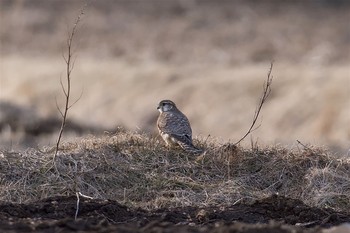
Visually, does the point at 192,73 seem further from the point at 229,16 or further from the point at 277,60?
the point at 229,16

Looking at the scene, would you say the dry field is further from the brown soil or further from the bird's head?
the bird's head

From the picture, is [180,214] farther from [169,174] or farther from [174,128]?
[174,128]

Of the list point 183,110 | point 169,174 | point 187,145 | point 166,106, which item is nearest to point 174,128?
point 187,145

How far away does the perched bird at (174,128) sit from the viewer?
12.7 m

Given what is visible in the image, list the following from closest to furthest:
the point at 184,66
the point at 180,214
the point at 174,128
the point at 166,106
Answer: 1. the point at 180,214
2. the point at 174,128
3. the point at 166,106
4. the point at 184,66

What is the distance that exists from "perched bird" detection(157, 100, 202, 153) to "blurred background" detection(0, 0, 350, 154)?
27.5 feet

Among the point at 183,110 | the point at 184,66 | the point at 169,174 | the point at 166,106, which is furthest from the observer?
the point at 184,66

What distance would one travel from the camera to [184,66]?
3294 centimetres

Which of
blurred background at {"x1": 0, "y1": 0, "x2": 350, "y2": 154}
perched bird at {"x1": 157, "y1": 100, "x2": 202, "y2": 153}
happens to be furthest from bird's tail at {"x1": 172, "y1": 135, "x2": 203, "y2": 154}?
blurred background at {"x1": 0, "y1": 0, "x2": 350, "y2": 154}

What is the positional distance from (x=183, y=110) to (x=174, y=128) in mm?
16355

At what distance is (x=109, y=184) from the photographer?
1186 centimetres

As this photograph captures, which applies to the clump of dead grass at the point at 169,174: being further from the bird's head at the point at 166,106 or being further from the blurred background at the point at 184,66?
the blurred background at the point at 184,66

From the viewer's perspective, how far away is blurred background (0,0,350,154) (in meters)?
27.5

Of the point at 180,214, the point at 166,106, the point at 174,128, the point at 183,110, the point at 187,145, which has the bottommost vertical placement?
the point at 180,214
